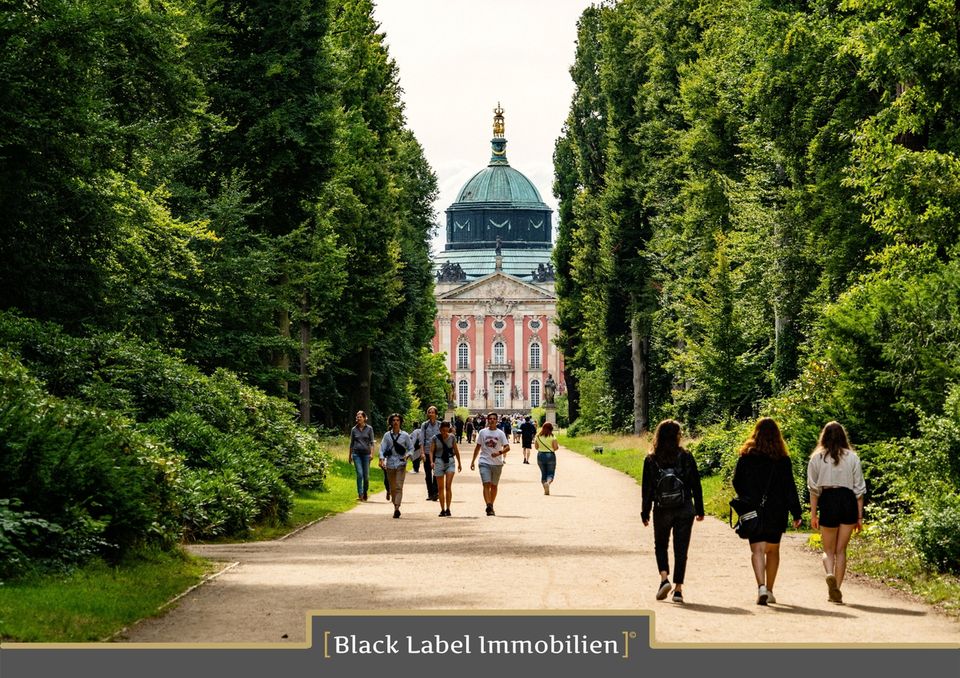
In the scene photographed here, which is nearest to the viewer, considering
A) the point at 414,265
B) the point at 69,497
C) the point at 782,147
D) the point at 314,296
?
the point at 69,497

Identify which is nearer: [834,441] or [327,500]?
[834,441]

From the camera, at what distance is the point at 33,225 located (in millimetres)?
21078

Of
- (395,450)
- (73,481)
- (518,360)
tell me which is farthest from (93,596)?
(518,360)

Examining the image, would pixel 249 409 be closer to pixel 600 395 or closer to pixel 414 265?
pixel 414 265

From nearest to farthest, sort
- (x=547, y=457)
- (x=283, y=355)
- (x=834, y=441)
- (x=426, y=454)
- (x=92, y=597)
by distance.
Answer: (x=92, y=597)
(x=834, y=441)
(x=426, y=454)
(x=547, y=457)
(x=283, y=355)

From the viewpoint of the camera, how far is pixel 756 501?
1305 centimetres

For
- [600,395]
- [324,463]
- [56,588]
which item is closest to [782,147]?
[324,463]

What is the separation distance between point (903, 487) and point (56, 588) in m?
8.00

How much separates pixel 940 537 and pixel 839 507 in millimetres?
1444

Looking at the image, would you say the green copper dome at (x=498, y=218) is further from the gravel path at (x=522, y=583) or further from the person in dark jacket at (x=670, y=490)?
the person in dark jacket at (x=670, y=490)

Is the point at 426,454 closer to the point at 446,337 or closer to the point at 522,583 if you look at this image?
the point at 522,583

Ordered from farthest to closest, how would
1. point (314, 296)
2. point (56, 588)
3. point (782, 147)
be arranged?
point (314, 296), point (782, 147), point (56, 588)

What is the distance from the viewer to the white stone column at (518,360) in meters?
150

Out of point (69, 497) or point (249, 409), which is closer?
point (69, 497)
